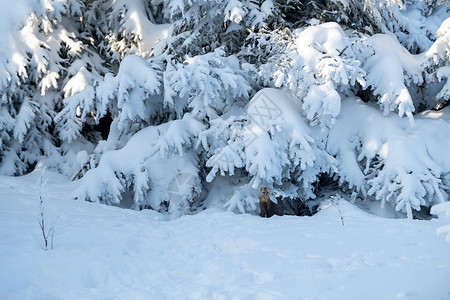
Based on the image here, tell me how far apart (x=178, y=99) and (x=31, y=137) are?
4405 millimetres

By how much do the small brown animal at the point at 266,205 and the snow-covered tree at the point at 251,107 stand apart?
156 millimetres

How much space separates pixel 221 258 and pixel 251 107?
11.2 ft

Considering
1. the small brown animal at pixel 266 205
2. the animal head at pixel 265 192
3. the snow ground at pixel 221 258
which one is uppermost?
the snow ground at pixel 221 258

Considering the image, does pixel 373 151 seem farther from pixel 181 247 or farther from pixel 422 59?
pixel 181 247

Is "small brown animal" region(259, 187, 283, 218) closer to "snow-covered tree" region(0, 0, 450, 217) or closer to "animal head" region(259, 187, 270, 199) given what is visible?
"animal head" region(259, 187, 270, 199)

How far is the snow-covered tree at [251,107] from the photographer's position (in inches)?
260

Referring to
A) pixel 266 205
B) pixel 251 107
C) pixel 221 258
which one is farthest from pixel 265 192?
pixel 221 258

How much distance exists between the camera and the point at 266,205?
6684 mm

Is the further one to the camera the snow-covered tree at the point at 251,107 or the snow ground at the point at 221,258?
the snow-covered tree at the point at 251,107

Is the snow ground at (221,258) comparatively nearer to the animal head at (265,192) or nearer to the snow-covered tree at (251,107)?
the animal head at (265,192)

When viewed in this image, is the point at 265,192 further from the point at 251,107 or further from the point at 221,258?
the point at 221,258

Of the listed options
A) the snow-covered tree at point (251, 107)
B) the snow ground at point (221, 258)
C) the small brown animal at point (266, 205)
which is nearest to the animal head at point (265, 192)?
the small brown animal at point (266, 205)

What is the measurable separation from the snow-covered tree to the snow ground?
3.44 feet

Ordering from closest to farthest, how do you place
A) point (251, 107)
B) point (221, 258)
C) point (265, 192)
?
point (221, 258) < point (265, 192) < point (251, 107)
